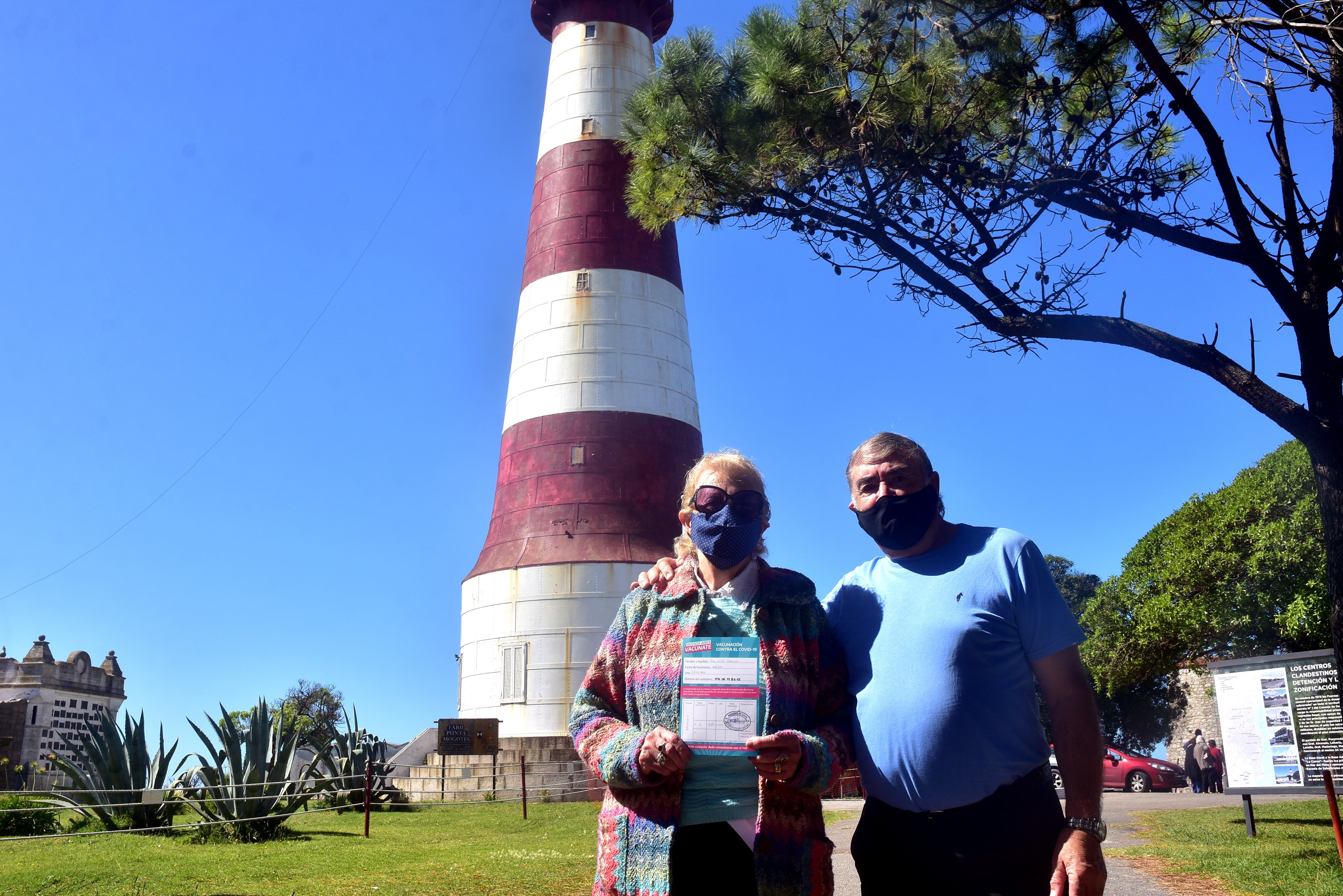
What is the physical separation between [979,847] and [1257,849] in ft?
22.5

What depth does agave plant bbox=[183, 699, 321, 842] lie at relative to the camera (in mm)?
9023

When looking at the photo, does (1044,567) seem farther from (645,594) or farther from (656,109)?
(656,109)

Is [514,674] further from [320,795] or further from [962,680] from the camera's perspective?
[962,680]

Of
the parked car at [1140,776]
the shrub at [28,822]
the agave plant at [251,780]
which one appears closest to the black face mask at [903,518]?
the agave plant at [251,780]

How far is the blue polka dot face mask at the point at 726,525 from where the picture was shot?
271 centimetres

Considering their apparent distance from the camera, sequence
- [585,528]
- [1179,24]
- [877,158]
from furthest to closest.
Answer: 1. [585,528]
2. [877,158]
3. [1179,24]

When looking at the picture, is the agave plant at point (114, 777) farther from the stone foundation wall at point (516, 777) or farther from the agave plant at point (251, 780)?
the stone foundation wall at point (516, 777)

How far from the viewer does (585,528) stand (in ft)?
52.9

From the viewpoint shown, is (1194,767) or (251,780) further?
(1194,767)

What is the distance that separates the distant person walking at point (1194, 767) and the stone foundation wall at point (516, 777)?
503 inches

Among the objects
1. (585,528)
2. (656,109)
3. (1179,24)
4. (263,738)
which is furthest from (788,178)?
(585,528)

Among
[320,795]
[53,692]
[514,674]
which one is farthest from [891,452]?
[53,692]

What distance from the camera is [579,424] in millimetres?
16562

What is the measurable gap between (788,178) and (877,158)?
0.63 metres
